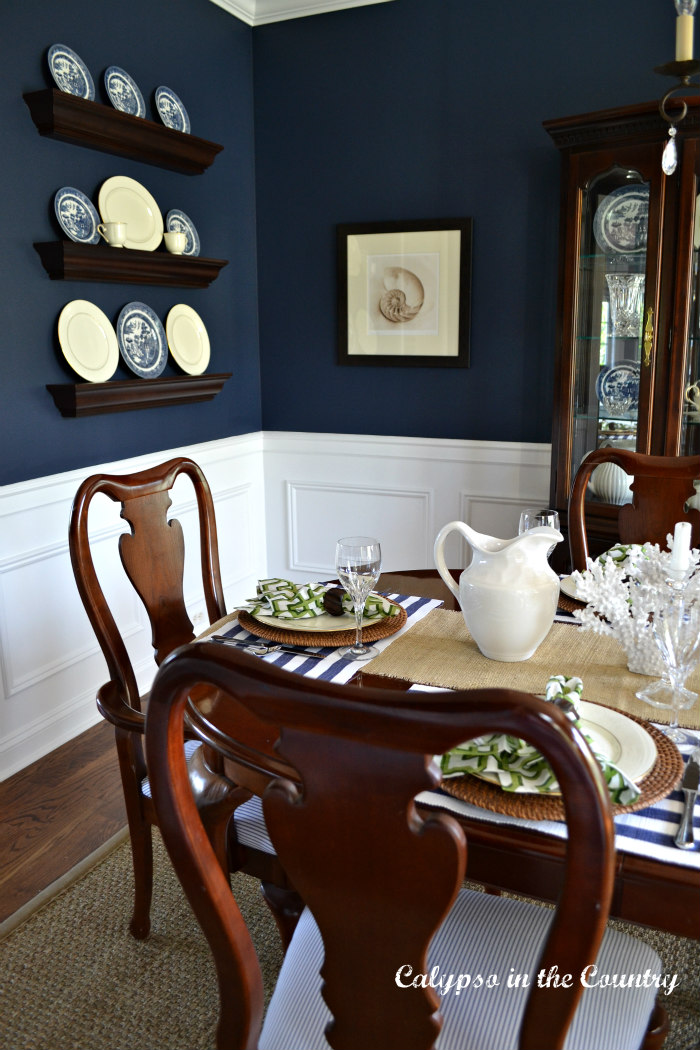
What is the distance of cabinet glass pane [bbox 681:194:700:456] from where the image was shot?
2.66m

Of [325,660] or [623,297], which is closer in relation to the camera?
[325,660]

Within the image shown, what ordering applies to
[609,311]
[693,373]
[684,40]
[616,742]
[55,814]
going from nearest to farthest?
1. [616,742]
2. [684,40]
3. [55,814]
4. [693,373]
5. [609,311]

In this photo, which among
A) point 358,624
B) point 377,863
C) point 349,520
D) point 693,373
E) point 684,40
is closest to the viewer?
point 377,863

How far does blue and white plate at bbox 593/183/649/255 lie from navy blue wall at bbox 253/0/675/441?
408 mm

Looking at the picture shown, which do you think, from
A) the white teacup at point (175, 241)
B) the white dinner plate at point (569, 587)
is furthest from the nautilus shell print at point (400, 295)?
the white dinner plate at point (569, 587)

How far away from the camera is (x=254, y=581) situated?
3.96 m

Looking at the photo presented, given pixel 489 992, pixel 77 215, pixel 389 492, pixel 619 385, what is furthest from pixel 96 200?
pixel 489 992

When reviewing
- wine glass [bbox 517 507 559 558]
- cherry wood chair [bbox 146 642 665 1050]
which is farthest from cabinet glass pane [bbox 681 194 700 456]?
cherry wood chair [bbox 146 642 665 1050]

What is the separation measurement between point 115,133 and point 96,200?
0.22 meters

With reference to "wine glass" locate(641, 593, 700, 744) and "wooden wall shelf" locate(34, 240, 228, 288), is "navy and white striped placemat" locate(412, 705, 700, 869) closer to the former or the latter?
"wine glass" locate(641, 593, 700, 744)

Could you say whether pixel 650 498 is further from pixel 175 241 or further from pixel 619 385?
pixel 175 241

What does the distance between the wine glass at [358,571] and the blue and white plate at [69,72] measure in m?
1.82

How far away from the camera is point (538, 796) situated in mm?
1035

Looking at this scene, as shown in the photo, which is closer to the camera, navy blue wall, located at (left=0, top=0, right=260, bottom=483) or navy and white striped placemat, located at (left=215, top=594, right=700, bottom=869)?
navy and white striped placemat, located at (left=215, top=594, right=700, bottom=869)
